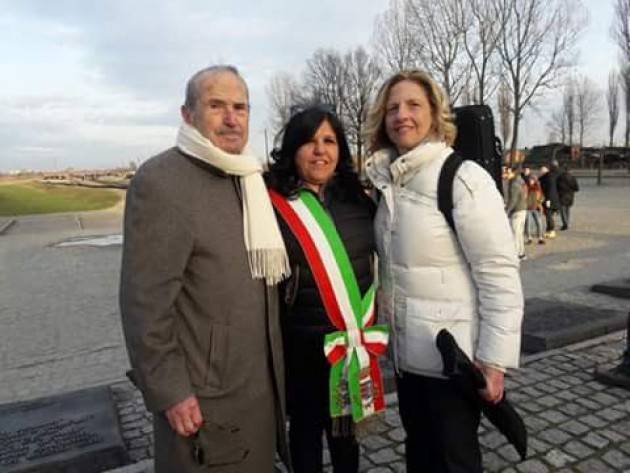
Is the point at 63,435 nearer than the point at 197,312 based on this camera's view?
No

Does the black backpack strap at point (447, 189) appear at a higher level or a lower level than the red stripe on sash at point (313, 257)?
higher

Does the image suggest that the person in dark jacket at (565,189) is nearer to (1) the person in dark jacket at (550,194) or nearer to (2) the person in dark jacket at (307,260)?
(1) the person in dark jacket at (550,194)

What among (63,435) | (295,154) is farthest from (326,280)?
(63,435)

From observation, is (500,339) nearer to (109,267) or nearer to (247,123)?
(247,123)

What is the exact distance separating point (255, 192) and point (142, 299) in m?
0.60

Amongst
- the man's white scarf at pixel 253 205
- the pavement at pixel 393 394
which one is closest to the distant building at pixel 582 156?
the pavement at pixel 393 394

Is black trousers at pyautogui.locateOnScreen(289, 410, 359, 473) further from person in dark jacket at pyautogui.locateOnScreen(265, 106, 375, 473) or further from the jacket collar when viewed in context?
the jacket collar

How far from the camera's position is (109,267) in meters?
11.7

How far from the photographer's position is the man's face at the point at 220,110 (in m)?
2.02

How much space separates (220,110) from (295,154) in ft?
1.84

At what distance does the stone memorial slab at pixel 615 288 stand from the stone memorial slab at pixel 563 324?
1.02 metres

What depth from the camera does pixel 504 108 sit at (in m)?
32.4

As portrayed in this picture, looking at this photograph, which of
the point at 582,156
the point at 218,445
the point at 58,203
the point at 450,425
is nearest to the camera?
the point at 218,445

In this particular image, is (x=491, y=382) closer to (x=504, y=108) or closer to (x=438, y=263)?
(x=438, y=263)
